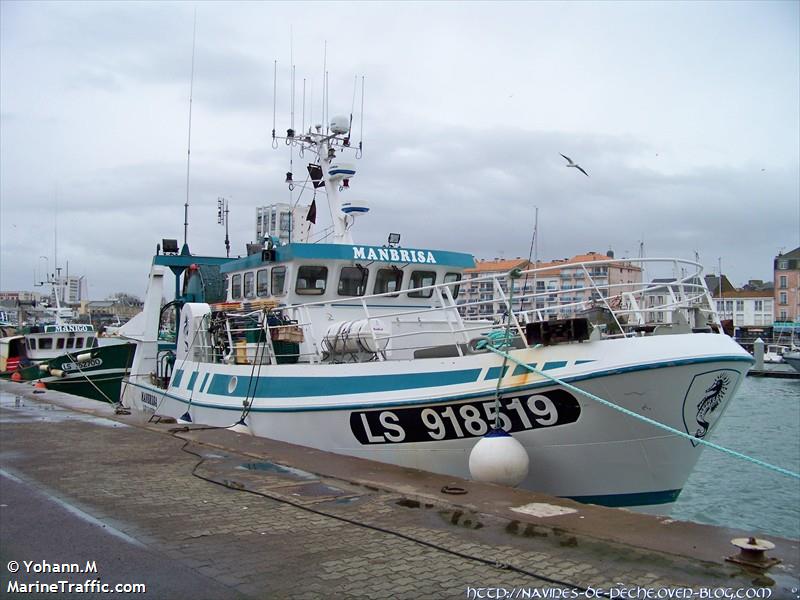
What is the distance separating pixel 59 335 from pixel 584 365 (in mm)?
30828

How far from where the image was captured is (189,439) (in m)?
9.51

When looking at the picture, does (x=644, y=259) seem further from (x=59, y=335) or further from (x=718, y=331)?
(x=59, y=335)

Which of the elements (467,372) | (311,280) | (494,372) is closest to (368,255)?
(311,280)

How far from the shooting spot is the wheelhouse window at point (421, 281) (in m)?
11.6

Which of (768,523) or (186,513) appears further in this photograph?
(768,523)

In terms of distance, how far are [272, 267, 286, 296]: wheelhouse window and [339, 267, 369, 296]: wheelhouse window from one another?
0.91m

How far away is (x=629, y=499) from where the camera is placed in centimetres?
725

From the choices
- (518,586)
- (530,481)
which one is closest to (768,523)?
(530,481)

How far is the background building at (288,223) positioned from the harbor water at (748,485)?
8.07 m

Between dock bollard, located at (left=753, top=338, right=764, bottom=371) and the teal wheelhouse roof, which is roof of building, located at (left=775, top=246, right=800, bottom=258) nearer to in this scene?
dock bollard, located at (left=753, top=338, right=764, bottom=371)

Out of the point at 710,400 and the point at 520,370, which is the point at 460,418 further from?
the point at 710,400

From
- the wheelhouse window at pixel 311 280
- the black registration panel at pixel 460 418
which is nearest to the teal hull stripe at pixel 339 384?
the black registration panel at pixel 460 418

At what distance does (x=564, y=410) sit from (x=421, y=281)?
501 cm

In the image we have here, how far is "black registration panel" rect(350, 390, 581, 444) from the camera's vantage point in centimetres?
707
